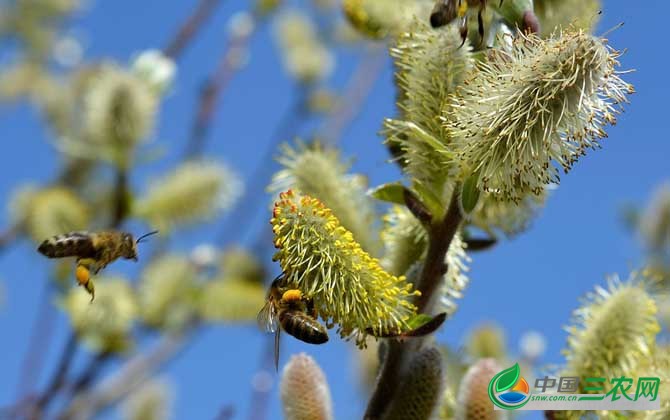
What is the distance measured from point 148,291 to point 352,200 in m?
1.66

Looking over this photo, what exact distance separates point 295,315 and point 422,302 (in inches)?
6.9

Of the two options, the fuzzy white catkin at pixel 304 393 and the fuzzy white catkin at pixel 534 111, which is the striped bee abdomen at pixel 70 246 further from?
the fuzzy white catkin at pixel 534 111

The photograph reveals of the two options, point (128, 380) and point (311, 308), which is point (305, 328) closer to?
point (311, 308)

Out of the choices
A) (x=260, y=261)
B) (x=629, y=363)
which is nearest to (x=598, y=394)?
(x=629, y=363)

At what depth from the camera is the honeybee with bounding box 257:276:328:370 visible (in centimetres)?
111

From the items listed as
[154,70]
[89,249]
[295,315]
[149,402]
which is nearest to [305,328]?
[295,315]

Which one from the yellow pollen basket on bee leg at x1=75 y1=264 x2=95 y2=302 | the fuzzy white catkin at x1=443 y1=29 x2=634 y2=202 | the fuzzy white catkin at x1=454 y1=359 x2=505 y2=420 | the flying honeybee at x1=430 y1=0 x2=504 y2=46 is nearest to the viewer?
the fuzzy white catkin at x1=443 y1=29 x2=634 y2=202

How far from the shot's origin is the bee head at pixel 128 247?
1.53 metres

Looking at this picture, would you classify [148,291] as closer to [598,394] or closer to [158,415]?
[158,415]

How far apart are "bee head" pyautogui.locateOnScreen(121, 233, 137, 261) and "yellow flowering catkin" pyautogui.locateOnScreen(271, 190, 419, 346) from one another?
50 cm

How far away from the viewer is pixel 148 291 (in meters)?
2.91

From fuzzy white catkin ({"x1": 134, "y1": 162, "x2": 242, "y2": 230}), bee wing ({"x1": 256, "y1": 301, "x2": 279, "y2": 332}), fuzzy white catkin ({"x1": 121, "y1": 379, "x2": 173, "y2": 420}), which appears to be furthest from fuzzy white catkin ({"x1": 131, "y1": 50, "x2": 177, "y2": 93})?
bee wing ({"x1": 256, "y1": 301, "x2": 279, "y2": 332})

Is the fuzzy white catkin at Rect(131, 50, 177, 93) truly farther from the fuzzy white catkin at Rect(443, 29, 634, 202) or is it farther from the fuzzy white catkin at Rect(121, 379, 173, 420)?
the fuzzy white catkin at Rect(443, 29, 634, 202)

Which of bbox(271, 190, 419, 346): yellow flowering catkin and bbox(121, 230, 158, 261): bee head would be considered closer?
bbox(271, 190, 419, 346): yellow flowering catkin
